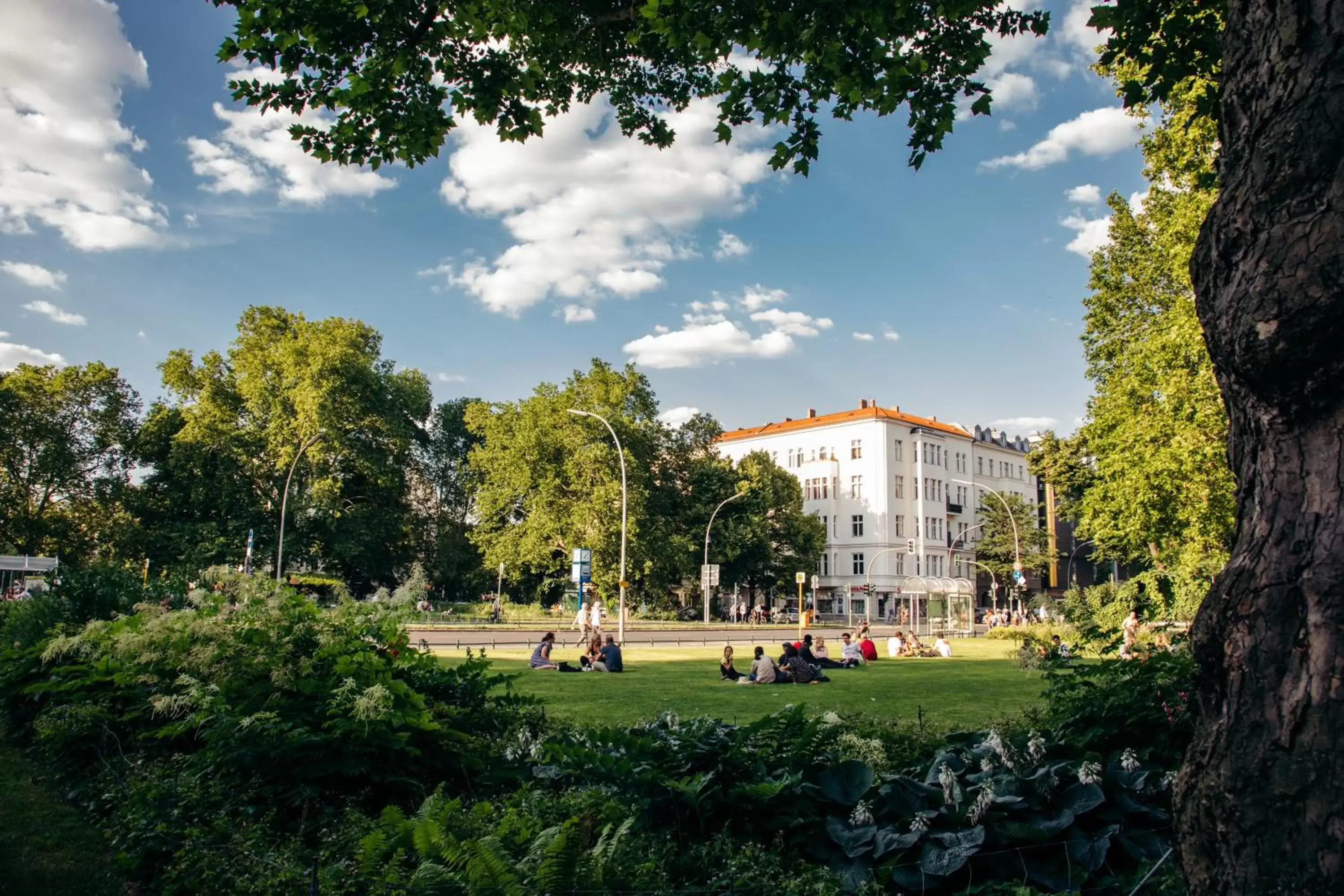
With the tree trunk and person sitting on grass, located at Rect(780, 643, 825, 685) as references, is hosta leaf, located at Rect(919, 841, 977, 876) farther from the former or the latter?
person sitting on grass, located at Rect(780, 643, 825, 685)

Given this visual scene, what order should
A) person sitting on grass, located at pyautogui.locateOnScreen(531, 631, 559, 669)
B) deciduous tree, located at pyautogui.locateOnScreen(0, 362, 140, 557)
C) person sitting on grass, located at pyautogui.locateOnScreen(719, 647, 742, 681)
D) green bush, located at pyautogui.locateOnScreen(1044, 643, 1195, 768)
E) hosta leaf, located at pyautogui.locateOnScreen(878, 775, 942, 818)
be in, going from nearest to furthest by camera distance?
hosta leaf, located at pyautogui.locateOnScreen(878, 775, 942, 818) → green bush, located at pyautogui.locateOnScreen(1044, 643, 1195, 768) → person sitting on grass, located at pyautogui.locateOnScreen(719, 647, 742, 681) → person sitting on grass, located at pyautogui.locateOnScreen(531, 631, 559, 669) → deciduous tree, located at pyautogui.locateOnScreen(0, 362, 140, 557)

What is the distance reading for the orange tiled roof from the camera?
89.2 m

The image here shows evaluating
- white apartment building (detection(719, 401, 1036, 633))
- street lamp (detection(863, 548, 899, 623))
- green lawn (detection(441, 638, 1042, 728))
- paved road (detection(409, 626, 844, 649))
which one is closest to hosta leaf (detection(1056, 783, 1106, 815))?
green lawn (detection(441, 638, 1042, 728))

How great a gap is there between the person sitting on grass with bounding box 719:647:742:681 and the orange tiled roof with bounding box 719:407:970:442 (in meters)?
64.5

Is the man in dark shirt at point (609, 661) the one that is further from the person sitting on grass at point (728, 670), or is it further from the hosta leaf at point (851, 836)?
the hosta leaf at point (851, 836)

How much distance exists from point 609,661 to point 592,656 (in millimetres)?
654

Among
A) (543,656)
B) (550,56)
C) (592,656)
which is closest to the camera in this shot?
(550,56)

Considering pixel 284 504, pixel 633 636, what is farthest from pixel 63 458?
pixel 633 636

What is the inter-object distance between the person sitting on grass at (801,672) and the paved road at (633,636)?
41.2 ft

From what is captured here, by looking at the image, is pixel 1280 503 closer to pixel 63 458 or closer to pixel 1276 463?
pixel 1276 463

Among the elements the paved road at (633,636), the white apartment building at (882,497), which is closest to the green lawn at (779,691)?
the paved road at (633,636)

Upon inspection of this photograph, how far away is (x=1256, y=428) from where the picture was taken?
2.88m

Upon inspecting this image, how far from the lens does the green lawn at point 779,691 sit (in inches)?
582

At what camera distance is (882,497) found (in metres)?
86.3
